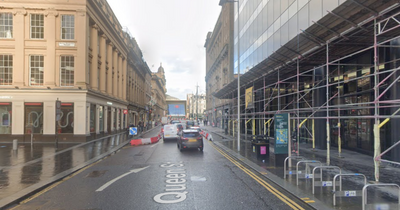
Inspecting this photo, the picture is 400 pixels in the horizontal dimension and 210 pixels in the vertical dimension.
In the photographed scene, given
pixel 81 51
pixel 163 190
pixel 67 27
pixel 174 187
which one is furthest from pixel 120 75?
pixel 163 190

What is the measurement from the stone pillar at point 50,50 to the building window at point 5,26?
3.33 metres

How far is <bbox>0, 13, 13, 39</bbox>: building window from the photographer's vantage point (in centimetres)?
2275

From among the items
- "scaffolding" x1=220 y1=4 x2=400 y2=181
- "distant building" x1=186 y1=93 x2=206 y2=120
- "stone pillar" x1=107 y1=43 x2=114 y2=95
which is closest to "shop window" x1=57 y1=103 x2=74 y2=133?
"stone pillar" x1=107 y1=43 x2=114 y2=95

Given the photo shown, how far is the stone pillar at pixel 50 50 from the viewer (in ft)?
74.4

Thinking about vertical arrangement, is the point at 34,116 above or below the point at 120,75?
below

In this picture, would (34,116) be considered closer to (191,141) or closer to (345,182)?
(191,141)

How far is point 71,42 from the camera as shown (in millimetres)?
22922

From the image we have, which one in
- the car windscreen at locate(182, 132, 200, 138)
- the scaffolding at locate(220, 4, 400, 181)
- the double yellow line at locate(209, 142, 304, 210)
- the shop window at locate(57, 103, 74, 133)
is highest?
the scaffolding at locate(220, 4, 400, 181)

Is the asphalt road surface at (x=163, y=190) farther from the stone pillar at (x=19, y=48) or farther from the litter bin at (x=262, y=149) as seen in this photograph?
the stone pillar at (x=19, y=48)

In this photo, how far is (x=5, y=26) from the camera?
22781 millimetres

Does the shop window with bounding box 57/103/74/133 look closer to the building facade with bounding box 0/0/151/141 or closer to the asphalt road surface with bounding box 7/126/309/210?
the building facade with bounding box 0/0/151/141

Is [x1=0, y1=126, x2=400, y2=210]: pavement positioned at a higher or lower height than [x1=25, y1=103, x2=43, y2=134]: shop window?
lower

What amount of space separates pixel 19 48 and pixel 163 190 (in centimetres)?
2218

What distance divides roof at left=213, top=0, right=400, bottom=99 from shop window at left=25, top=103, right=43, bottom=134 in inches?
788
